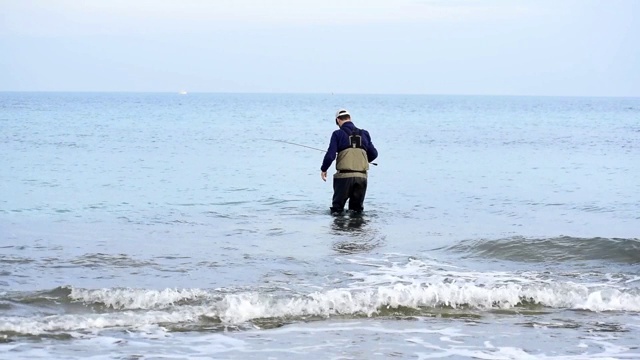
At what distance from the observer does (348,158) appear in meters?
14.6

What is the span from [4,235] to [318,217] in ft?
16.2

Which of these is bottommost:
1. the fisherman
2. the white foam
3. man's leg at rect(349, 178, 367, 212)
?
the white foam

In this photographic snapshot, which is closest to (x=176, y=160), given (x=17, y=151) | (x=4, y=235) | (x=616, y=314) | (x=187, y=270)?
(x=17, y=151)

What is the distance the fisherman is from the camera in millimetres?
14445

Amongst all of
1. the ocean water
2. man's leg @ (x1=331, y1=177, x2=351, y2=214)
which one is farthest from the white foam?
man's leg @ (x1=331, y1=177, x2=351, y2=214)

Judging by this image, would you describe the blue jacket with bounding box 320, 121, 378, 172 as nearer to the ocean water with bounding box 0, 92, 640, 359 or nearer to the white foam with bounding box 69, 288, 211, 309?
the ocean water with bounding box 0, 92, 640, 359

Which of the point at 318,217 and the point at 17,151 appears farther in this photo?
A: the point at 17,151

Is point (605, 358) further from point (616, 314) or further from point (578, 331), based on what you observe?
point (616, 314)

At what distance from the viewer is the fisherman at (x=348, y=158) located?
569 inches

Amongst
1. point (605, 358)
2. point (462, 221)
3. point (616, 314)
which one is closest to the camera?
point (605, 358)

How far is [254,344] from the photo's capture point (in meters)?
7.80

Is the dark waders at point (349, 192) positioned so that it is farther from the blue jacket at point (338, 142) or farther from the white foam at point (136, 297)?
the white foam at point (136, 297)

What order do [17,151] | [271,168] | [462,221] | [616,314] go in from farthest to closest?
[17,151] < [271,168] < [462,221] < [616,314]

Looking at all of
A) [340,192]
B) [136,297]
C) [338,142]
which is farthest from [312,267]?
[340,192]
